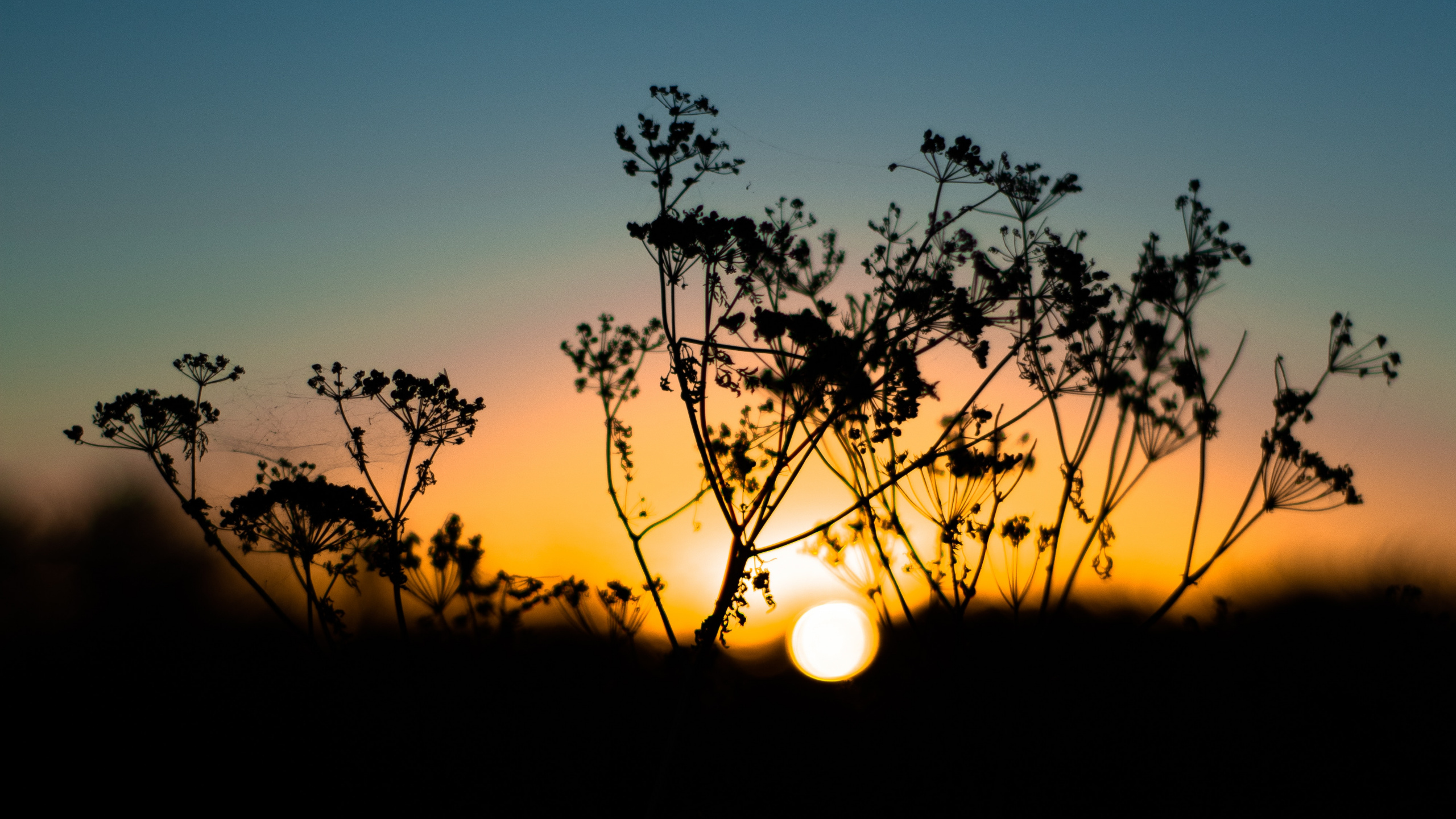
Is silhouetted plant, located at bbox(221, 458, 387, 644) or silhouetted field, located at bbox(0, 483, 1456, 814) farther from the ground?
silhouetted plant, located at bbox(221, 458, 387, 644)

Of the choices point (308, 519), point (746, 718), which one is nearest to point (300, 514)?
point (308, 519)

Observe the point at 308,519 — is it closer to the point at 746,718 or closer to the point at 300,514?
the point at 300,514

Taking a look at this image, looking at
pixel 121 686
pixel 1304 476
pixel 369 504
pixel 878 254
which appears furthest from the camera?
pixel 121 686

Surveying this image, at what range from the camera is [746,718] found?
18.5 meters

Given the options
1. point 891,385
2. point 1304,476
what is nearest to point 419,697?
point 891,385

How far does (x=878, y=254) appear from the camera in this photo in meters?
9.78

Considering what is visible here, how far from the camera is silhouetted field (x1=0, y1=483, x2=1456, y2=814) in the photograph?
13898mm

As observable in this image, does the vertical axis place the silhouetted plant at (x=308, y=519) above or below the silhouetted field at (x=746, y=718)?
above

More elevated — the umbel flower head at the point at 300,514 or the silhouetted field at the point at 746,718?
the umbel flower head at the point at 300,514

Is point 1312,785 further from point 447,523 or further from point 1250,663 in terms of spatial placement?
point 447,523

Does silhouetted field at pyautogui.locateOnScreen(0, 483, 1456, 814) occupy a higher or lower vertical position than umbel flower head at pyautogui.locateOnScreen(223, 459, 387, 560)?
lower

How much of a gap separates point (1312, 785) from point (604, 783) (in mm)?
14116

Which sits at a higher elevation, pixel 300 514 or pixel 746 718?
pixel 300 514

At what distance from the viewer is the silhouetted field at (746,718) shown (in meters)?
13.9
